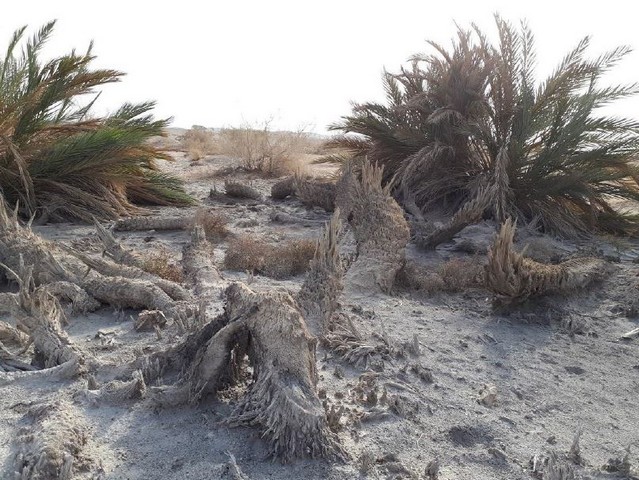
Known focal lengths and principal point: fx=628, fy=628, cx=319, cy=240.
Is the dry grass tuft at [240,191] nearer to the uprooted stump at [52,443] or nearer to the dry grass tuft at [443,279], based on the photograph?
the dry grass tuft at [443,279]

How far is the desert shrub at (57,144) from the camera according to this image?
277 inches

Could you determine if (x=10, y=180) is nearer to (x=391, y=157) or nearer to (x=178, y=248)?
(x=178, y=248)

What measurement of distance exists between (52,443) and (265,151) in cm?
1112

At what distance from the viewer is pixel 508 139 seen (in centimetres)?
782

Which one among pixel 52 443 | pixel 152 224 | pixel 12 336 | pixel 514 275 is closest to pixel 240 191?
pixel 152 224

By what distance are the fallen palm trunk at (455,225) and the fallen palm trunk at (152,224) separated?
2542mm

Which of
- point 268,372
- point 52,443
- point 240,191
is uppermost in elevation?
point 240,191

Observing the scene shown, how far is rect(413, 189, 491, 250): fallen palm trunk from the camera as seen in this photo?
5.93 metres

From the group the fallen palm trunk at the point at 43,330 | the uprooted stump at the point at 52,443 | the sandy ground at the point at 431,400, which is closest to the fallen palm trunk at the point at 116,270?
the sandy ground at the point at 431,400

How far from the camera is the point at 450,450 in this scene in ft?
8.85

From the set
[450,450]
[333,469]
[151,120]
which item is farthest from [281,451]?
[151,120]

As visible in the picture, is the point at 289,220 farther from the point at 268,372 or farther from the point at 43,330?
the point at 268,372

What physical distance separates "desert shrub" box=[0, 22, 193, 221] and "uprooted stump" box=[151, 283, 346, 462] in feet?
15.5

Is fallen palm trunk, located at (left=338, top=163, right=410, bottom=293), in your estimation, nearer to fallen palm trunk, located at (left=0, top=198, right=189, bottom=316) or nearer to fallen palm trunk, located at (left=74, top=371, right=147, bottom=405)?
fallen palm trunk, located at (left=0, top=198, right=189, bottom=316)
